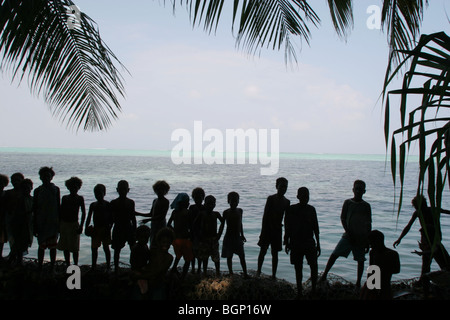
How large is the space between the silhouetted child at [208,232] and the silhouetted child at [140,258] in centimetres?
111

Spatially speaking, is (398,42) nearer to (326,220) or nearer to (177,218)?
(177,218)

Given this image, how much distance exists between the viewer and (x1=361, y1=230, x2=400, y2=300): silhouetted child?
3.59 metres

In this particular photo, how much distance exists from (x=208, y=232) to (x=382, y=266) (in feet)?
7.41

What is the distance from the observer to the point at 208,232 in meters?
5.12

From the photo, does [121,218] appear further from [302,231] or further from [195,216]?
[302,231]

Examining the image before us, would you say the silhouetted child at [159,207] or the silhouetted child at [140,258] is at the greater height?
the silhouetted child at [159,207]

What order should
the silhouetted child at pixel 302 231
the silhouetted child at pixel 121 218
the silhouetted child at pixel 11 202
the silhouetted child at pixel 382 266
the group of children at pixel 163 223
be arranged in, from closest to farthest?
the silhouetted child at pixel 382 266, the silhouetted child at pixel 302 231, the group of children at pixel 163 223, the silhouetted child at pixel 121 218, the silhouetted child at pixel 11 202

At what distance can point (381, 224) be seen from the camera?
13.3 meters

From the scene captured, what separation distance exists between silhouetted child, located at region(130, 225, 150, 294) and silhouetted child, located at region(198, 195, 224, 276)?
1108 mm

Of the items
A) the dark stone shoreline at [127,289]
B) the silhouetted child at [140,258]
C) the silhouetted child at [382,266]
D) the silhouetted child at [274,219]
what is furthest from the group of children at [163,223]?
the silhouetted child at [382,266]

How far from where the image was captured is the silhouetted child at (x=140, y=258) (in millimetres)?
4008

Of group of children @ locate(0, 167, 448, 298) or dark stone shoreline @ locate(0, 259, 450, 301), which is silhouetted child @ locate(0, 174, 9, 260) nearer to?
group of children @ locate(0, 167, 448, 298)

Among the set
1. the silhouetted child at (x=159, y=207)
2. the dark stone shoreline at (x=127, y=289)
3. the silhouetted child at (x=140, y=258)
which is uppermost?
the silhouetted child at (x=159, y=207)

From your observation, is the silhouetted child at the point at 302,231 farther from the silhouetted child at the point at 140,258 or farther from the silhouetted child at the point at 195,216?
the silhouetted child at the point at 140,258
